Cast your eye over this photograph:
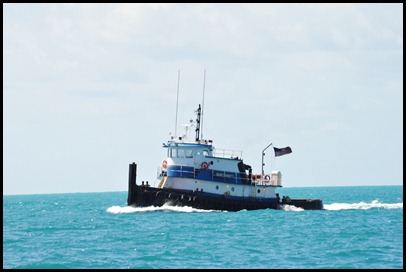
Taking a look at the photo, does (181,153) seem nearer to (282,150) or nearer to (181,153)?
(181,153)

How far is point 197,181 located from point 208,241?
16.4m

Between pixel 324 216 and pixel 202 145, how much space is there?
367 inches

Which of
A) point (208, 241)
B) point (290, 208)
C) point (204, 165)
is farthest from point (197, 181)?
point (208, 241)

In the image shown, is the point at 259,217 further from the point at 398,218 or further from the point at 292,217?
the point at 398,218

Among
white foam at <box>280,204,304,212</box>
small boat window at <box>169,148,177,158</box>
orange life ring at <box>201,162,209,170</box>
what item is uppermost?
small boat window at <box>169,148,177,158</box>

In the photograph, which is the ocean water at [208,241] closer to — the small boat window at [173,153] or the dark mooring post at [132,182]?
the dark mooring post at [132,182]

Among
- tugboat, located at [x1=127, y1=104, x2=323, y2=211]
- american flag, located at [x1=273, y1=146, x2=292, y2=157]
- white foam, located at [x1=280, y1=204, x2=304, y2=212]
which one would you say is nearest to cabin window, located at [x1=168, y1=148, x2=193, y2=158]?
tugboat, located at [x1=127, y1=104, x2=323, y2=211]

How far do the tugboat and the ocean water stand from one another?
74cm

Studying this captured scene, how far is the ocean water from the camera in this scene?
104ft

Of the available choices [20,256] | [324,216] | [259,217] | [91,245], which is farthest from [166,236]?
[324,216]

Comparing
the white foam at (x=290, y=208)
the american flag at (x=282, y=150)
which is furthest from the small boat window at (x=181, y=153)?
the white foam at (x=290, y=208)

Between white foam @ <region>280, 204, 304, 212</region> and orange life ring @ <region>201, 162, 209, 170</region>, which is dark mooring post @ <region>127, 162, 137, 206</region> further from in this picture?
white foam @ <region>280, 204, 304, 212</region>

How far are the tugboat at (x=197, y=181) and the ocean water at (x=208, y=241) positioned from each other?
74 centimetres

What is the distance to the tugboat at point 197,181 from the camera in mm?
53125
